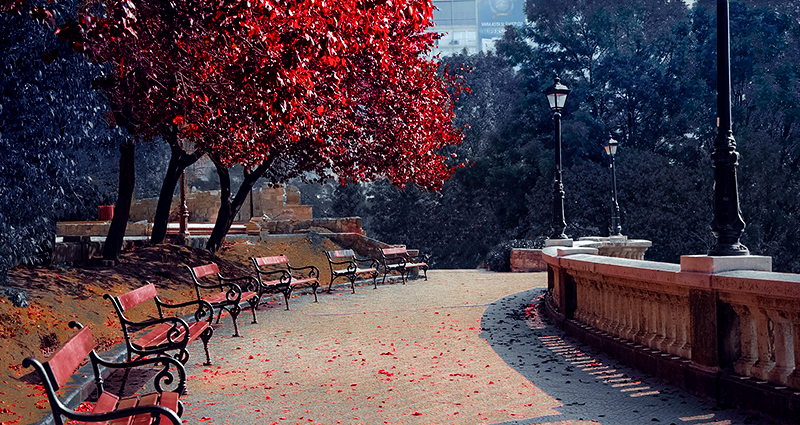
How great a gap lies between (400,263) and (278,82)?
14.2 metres

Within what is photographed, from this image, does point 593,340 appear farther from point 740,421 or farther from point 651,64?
point 651,64

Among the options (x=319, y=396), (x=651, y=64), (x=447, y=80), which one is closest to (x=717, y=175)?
(x=319, y=396)

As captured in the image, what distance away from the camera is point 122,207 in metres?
14.4

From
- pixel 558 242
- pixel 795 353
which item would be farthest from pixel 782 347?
pixel 558 242

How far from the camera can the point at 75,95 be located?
9.55 metres

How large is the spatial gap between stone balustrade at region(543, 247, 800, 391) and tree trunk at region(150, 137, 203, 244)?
10.4 metres

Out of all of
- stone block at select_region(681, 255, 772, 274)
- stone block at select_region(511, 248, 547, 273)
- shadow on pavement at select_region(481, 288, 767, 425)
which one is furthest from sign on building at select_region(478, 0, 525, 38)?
stone block at select_region(681, 255, 772, 274)

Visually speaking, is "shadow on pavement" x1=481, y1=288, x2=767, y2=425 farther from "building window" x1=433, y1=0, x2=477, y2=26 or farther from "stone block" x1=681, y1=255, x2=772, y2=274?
"building window" x1=433, y1=0, x2=477, y2=26

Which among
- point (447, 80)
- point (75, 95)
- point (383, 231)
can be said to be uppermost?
point (447, 80)

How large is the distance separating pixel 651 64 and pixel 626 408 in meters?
37.0

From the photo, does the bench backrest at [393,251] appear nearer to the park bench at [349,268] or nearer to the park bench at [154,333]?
the park bench at [349,268]

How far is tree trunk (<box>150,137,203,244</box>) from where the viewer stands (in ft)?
53.0

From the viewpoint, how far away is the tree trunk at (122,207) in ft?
46.1

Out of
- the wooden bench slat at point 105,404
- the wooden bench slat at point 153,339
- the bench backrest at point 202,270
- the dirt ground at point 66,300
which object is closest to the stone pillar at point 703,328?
the wooden bench slat at point 105,404
